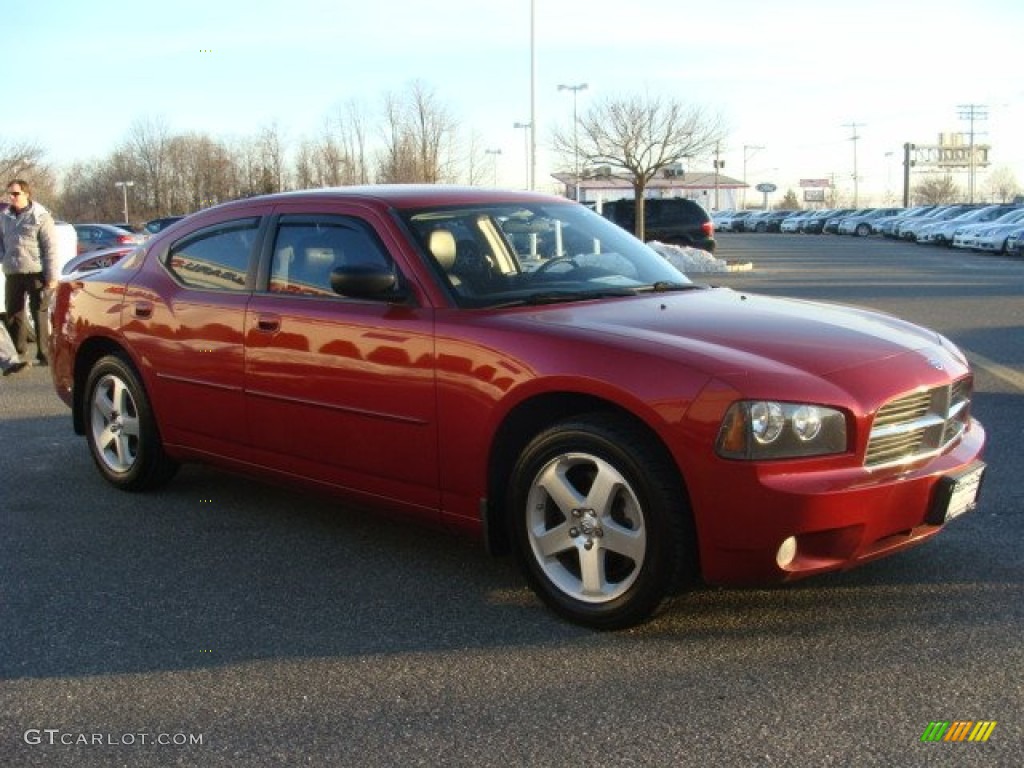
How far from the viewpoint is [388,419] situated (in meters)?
4.34

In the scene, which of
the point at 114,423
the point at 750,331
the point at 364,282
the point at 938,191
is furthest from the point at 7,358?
the point at 938,191

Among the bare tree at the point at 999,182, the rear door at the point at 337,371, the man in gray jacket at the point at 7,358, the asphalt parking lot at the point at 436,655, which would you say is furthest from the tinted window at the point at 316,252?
the bare tree at the point at 999,182

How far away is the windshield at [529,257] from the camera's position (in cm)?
446

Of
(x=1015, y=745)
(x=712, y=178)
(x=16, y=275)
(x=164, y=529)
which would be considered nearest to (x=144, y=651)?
(x=164, y=529)

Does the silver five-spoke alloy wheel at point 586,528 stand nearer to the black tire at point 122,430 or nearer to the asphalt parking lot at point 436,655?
the asphalt parking lot at point 436,655

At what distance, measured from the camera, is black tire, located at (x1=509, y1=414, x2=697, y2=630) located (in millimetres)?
3631

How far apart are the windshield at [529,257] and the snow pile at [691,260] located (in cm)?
2300

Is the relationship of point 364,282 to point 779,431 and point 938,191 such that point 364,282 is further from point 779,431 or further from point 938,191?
point 938,191

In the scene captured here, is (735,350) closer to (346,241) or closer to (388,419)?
(388,419)

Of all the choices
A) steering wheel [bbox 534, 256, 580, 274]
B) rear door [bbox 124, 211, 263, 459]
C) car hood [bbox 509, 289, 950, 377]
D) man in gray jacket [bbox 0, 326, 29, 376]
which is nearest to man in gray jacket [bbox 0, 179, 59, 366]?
man in gray jacket [bbox 0, 326, 29, 376]

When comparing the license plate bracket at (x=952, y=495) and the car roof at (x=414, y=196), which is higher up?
the car roof at (x=414, y=196)

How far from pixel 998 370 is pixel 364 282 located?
6988 mm

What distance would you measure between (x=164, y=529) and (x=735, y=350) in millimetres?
2929

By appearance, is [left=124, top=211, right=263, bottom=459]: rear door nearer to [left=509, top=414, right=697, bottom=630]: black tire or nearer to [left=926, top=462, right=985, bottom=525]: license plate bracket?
[left=509, top=414, right=697, bottom=630]: black tire
